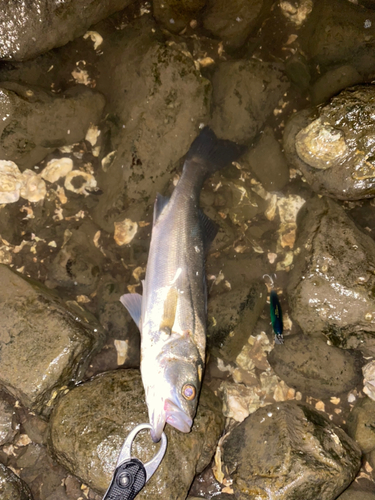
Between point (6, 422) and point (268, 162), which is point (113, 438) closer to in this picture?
point (6, 422)

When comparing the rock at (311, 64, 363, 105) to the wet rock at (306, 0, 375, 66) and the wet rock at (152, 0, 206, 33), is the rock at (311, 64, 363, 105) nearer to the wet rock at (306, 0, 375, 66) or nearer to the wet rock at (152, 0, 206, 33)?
the wet rock at (306, 0, 375, 66)

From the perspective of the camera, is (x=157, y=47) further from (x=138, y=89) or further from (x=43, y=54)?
(x=43, y=54)

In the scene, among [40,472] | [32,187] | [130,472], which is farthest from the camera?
[32,187]

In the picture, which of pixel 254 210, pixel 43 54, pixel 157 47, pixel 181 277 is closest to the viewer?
pixel 181 277

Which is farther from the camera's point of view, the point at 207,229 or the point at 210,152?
the point at 210,152

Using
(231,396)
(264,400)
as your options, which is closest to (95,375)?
(231,396)

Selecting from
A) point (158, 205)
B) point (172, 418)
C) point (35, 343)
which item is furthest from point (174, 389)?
point (158, 205)

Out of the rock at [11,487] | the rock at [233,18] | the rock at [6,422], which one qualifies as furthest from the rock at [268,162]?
the rock at [11,487]
